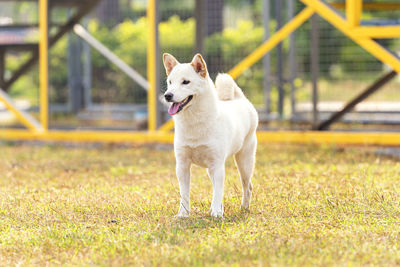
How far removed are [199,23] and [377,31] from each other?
8.99 feet

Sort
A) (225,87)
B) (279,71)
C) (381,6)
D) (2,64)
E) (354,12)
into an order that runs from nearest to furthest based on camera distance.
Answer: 1. (225,87)
2. (354,12)
3. (381,6)
4. (279,71)
5. (2,64)

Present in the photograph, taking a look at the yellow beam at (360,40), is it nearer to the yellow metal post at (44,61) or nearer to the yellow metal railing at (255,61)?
the yellow metal railing at (255,61)

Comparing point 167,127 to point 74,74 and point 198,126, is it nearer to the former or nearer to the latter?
Result: point 74,74

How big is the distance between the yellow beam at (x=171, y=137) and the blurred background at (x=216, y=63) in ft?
1.20

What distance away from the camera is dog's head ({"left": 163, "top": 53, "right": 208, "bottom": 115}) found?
4242 millimetres

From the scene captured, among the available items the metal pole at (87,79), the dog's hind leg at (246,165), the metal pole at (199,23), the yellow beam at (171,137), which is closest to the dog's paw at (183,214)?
the dog's hind leg at (246,165)

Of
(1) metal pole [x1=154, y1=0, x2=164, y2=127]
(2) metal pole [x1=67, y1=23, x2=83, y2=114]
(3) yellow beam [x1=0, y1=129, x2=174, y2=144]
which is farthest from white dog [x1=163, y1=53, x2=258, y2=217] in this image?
(2) metal pole [x1=67, y1=23, x2=83, y2=114]

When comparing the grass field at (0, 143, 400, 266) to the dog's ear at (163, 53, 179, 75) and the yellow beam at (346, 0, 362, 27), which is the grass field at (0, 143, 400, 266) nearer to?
the dog's ear at (163, 53, 179, 75)

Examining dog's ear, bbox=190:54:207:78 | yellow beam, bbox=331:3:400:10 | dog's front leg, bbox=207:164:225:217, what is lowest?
dog's front leg, bbox=207:164:225:217

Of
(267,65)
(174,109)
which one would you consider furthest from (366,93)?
(174,109)

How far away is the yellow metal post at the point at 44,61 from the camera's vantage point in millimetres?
9797

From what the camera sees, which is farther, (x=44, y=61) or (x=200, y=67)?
(x=44, y=61)

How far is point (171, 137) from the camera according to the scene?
891 cm

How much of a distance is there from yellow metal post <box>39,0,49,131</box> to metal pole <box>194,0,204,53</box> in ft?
7.40
